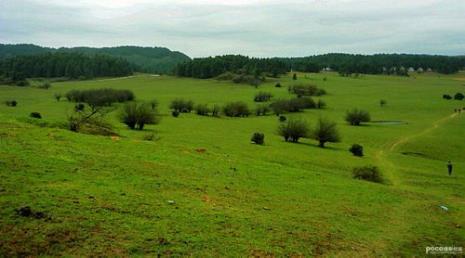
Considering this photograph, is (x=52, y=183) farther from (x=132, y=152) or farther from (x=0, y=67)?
(x=0, y=67)

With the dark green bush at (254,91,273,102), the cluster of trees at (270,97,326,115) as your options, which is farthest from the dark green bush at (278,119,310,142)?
the dark green bush at (254,91,273,102)

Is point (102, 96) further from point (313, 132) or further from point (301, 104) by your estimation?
point (313, 132)

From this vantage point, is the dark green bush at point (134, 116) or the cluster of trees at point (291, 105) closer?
the dark green bush at point (134, 116)

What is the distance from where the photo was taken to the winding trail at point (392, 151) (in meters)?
43.7

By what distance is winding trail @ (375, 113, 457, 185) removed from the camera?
43.7m

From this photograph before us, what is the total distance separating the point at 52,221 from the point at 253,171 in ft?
53.3

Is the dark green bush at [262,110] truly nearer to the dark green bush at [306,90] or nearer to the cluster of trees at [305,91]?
the cluster of trees at [305,91]

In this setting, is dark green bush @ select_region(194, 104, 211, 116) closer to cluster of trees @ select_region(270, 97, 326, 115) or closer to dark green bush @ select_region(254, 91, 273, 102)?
cluster of trees @ select_region(270, 97, 326, 115)

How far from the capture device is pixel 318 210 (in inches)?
854

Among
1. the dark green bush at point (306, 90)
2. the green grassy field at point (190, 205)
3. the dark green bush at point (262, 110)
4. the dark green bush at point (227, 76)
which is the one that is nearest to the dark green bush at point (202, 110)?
the dark green bush at point (262, 110)

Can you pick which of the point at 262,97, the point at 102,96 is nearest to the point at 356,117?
the point at 262,97

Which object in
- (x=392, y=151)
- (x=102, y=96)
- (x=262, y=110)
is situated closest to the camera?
(x=392, y=151)

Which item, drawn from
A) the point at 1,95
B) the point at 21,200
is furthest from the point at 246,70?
the point at 21,200

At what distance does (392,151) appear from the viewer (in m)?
62.7
